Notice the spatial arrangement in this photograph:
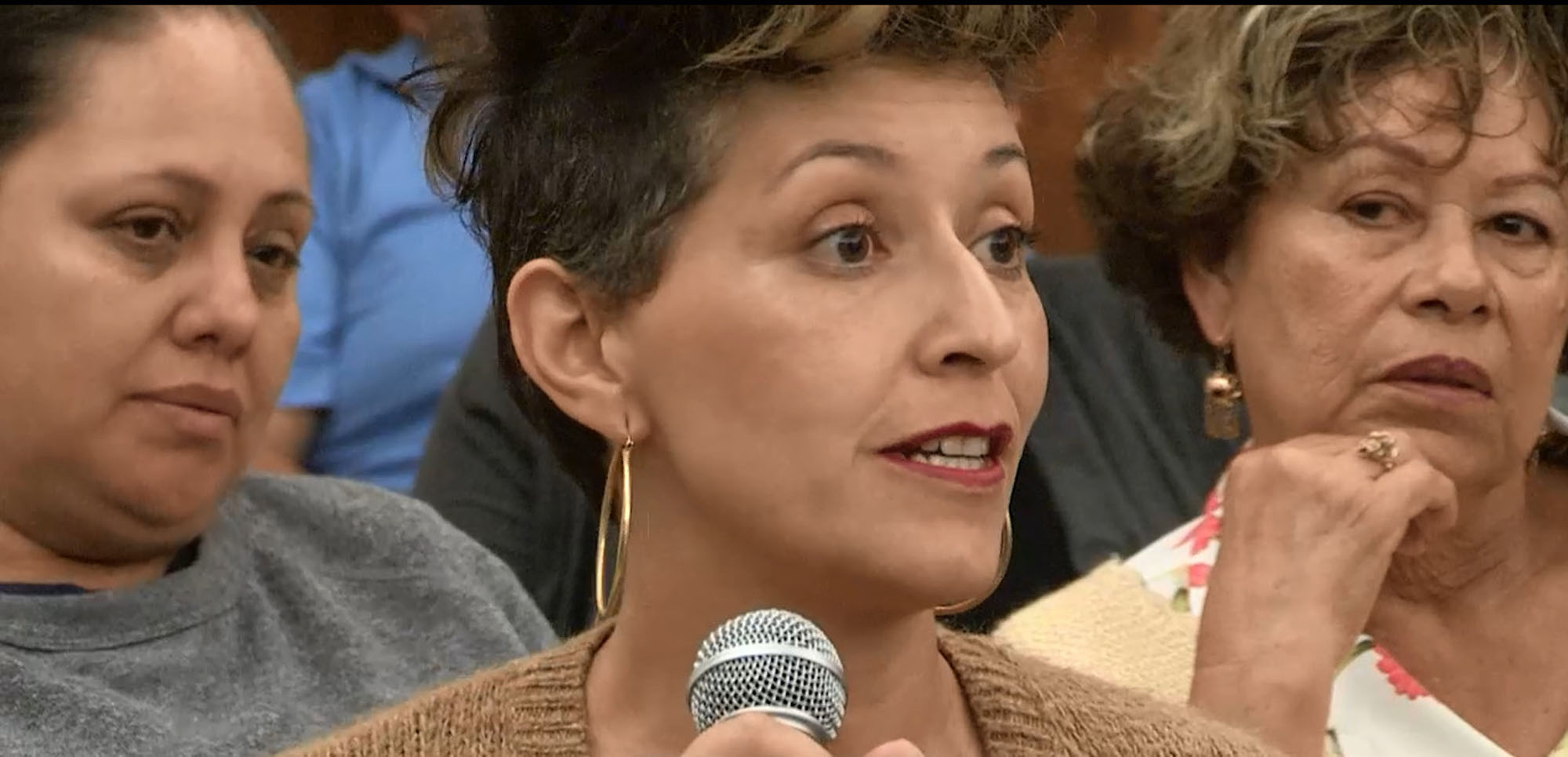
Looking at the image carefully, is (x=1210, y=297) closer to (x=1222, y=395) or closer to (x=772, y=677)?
(x=1222, y=395)

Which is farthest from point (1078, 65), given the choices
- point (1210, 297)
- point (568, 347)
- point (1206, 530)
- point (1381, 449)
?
point (568, 347)

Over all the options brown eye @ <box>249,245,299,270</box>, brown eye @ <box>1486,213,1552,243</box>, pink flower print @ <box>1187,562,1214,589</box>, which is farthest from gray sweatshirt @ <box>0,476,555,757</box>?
brown eye @ <box>1486,213,1552,243</box>

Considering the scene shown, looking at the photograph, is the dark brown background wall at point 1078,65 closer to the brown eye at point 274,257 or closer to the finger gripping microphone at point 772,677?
the brown eye at point 274,257

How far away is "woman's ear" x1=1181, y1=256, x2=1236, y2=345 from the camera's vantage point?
186cm

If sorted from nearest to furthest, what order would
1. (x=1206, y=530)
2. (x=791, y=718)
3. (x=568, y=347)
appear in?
(x=791, y=718) → (x=568, y=347) → (x=1206, y=530)

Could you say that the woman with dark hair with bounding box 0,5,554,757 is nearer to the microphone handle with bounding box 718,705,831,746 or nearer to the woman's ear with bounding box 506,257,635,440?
the woman's ear with bounding box 506,257,635,440

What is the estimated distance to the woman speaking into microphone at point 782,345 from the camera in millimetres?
1152

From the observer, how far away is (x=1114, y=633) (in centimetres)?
177

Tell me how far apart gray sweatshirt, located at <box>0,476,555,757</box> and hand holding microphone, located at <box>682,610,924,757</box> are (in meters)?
0.66

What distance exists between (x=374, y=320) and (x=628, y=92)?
137 centimetres

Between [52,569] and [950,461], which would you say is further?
[52,569]

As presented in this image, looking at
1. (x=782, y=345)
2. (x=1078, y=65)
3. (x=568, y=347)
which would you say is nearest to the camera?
(x=782, y=345)

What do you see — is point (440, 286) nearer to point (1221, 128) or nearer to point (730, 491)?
point (1221, 128)

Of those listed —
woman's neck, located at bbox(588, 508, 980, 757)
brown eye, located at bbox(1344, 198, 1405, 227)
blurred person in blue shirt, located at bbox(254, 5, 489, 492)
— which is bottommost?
blurred person in blue shirt, located at bbox(254, 5, 489, 492)
